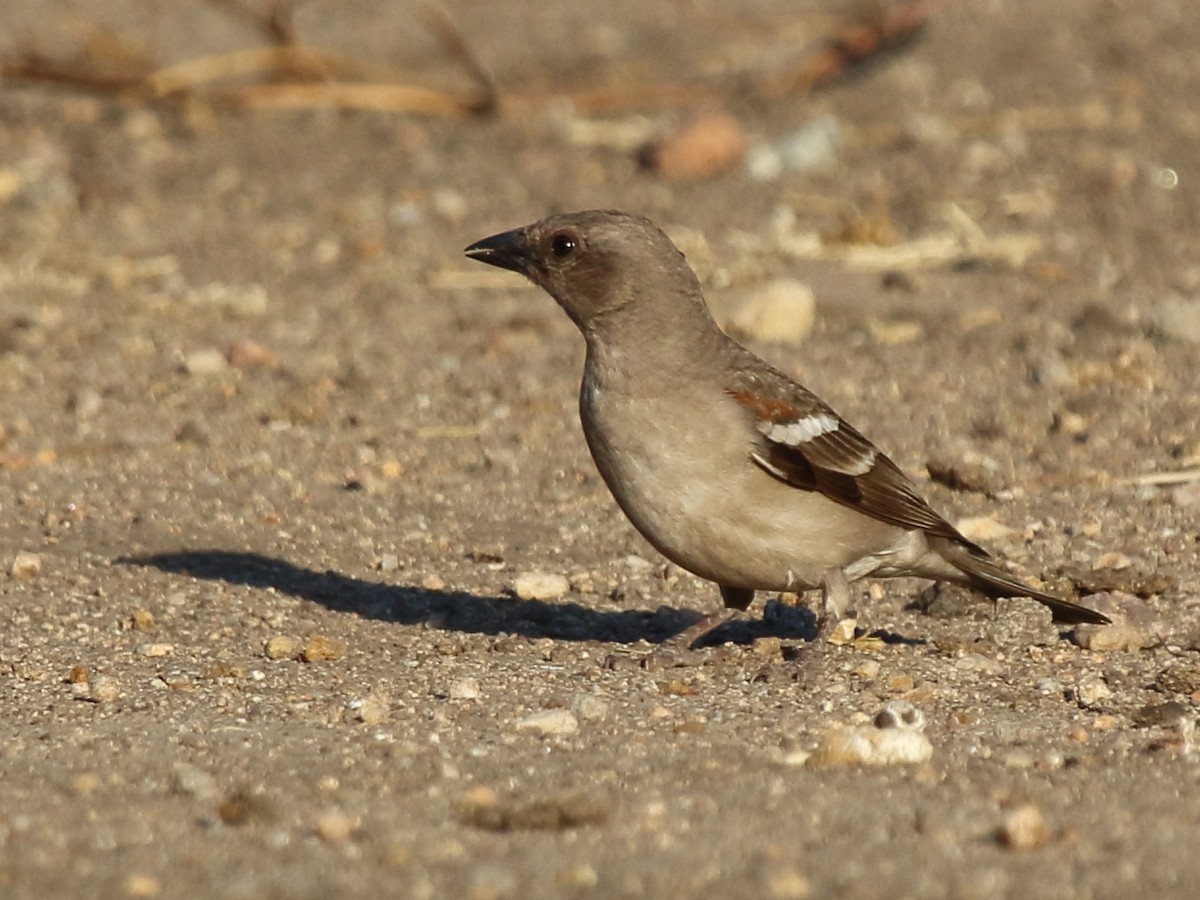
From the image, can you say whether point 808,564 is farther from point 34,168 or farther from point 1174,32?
point 1174,32

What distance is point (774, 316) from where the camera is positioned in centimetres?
1073

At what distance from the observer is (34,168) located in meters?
13.9

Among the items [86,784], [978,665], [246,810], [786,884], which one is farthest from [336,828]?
[978,665]

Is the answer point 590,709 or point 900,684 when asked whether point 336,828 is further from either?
point 900,684

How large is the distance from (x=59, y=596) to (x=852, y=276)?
5891mm

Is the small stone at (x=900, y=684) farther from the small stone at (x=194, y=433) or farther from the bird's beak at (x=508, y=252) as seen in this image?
the small stone at (x=194, y=433)

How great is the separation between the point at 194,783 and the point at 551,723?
3.59ft

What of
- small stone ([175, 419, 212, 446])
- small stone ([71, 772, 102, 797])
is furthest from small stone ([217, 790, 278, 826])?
small stone ([175, 419, 212, 446])

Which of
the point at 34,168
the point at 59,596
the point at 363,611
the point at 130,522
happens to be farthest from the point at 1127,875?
the point at 34,168

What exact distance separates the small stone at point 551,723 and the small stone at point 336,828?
102cm

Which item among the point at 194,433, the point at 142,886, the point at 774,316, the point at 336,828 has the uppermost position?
the point at 774,316

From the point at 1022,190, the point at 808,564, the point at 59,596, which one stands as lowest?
the point at 59,596

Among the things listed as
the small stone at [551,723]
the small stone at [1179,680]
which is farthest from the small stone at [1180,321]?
the small stone at [551,723]

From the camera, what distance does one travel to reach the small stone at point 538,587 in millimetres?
7453
